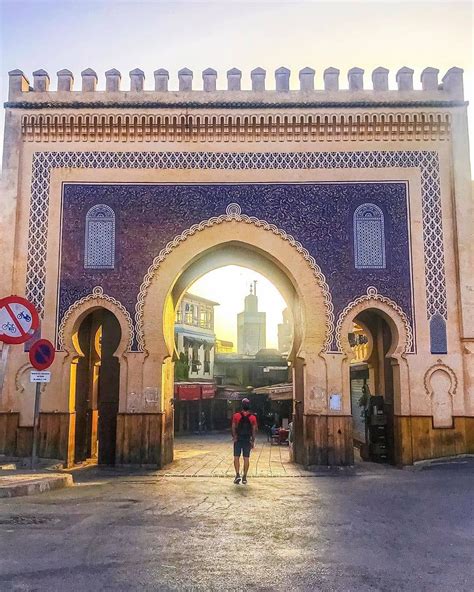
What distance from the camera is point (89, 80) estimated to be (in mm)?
12438

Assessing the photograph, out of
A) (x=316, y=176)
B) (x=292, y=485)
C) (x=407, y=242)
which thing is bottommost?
(x=292, y=485)

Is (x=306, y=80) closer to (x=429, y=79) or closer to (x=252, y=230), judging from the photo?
(x=429, y=79)

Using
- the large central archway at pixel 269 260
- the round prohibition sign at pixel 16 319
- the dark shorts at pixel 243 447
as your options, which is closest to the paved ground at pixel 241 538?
the dark shorts at pixel 243 447

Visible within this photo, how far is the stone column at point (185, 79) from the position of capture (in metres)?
12.4

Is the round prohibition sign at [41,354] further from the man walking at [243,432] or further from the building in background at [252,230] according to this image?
the man walking at [243,432]

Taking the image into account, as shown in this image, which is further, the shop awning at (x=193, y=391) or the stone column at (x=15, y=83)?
the shop awning at (x=193, y=391)

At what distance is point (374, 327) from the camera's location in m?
13.4

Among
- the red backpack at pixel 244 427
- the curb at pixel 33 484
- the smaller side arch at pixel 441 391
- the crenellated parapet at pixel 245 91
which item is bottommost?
the curb at pixel 33 484

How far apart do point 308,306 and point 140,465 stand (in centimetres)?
442

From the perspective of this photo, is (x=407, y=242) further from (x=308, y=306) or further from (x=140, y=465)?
(x=140, y=465)

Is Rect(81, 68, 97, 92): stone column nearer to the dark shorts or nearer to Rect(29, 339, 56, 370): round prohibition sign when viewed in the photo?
Rect(29, 339, 56, 370): round prohibition sign

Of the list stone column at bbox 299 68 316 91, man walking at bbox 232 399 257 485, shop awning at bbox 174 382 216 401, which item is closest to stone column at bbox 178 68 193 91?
stone column at bbox 299 68 316 91

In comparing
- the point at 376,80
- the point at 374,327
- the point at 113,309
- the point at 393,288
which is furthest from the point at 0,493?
the point at 376,80

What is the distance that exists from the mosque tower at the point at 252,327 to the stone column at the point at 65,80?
33.3 m
